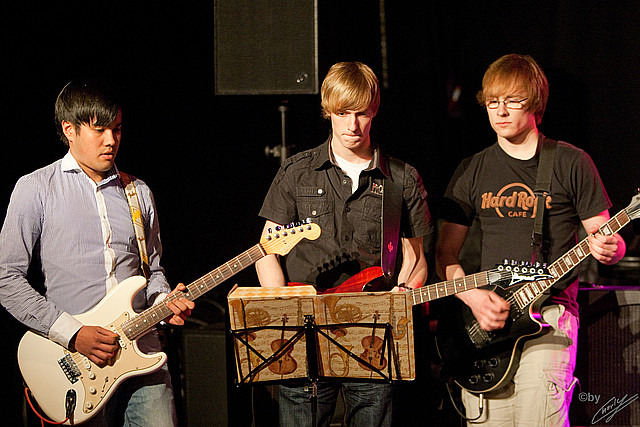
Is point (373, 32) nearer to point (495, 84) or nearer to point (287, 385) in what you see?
point (495, 84)

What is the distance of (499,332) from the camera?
3264 mm

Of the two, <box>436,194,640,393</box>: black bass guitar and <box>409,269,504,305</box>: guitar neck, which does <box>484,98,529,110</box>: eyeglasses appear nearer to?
<box>436,194,640,393</box>: black bass guitar

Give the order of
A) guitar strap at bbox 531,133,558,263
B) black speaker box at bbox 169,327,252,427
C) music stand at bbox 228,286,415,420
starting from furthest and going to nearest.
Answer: black speaker box at bbox 169,327,252,427, guitar strap at bbox 531,133,558,263, music stand at bbox 228,286,415,420

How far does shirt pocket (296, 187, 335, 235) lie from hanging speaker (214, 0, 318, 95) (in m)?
0.88

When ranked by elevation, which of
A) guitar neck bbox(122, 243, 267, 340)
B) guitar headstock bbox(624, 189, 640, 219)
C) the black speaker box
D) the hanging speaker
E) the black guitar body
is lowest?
the black speaker box

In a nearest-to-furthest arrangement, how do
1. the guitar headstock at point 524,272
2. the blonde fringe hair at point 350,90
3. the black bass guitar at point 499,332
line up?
the guitar headstock at point 524,272 < the blonde fringe hair at point 350,90 < the black bass guitar at point 499,332

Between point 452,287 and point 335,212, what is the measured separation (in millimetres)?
651

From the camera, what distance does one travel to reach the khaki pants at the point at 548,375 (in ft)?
10.5

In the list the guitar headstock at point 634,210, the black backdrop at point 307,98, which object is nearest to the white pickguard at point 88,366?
the black backdrop at point 307,98

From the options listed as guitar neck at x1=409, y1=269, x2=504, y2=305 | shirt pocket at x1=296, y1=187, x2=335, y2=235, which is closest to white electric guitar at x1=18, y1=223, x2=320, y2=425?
shirt pocket at x1=296, y1=187, x2=335, y2=235

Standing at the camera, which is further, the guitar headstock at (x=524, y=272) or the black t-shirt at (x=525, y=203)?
the black t-shirt at (x=525, y=203)

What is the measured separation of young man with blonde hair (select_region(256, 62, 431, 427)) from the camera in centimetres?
307

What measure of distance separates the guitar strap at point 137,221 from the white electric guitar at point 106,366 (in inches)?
7.5

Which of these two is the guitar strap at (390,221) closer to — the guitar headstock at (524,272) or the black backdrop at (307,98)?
the guitar headstock at (524,272)
